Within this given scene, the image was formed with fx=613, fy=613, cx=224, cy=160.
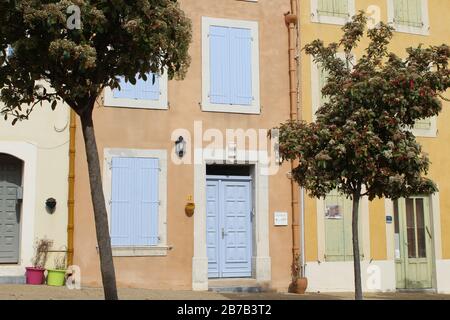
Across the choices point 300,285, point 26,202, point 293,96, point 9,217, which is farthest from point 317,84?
point 9,217

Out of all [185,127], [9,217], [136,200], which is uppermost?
[185,127]

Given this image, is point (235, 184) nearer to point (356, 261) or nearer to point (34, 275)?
point (34, 275)

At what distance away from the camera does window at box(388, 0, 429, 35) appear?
44.0ft

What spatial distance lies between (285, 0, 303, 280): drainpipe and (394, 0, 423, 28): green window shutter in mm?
2468

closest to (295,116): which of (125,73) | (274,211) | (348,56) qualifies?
(274,211)

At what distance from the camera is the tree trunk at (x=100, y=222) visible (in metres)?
6.06

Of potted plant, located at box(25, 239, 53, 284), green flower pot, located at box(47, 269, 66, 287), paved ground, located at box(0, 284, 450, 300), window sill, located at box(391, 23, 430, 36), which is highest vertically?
window sill, located at box(391, 23, 430, 36)

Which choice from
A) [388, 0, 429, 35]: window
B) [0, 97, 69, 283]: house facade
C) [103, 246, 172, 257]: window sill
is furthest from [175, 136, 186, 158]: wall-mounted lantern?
[388, 0, 429, 35]: window

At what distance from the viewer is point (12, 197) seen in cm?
1098

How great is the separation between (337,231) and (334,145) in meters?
4.96

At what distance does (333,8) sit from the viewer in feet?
42.7

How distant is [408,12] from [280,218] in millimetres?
5536

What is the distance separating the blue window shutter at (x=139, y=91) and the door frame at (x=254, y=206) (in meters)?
1.34

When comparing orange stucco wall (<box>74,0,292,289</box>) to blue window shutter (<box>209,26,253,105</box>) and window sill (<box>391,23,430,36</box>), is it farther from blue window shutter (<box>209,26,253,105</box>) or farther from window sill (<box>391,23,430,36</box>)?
window sill (<box>391,23,430,36</box>)
